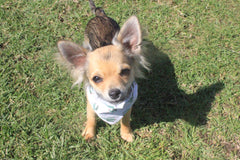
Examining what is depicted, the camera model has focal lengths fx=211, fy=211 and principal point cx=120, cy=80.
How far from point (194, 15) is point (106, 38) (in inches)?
114

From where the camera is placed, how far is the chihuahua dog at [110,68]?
2.47m

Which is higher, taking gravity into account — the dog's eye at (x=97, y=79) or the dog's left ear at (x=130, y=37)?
the dog's left ear at (x=130, y=37)

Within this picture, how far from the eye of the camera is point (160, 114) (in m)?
3.71

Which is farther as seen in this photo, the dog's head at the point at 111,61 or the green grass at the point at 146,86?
the green grass at the point at 146,86

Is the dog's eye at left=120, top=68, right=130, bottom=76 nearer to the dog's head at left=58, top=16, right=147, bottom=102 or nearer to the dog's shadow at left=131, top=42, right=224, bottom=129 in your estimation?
the dog's head at left=58, top=16, right=147, bottom=102

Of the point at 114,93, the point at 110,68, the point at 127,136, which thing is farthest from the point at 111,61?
the point at 127,136

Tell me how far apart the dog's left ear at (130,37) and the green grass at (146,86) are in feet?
1.59

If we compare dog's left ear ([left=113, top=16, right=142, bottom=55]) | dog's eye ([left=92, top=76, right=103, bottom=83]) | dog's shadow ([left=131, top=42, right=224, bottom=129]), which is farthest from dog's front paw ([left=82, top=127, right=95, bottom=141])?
dog's left ear ([left=113, top=16, right=142, bottom=55])

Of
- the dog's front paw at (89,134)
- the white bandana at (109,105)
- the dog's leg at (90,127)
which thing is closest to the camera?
the white bandana at (109,105)

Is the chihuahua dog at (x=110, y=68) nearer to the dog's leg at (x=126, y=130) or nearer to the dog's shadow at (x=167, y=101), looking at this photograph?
the dog's leg at (x=126, y=130)

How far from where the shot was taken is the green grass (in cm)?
Result: 329

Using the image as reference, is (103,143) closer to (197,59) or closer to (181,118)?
(181,118)

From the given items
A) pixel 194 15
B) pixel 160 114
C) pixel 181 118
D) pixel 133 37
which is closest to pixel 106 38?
pixel 133 37

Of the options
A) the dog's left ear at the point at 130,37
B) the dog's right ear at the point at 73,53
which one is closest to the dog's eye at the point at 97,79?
the dog's right ear at the point at 73,53
